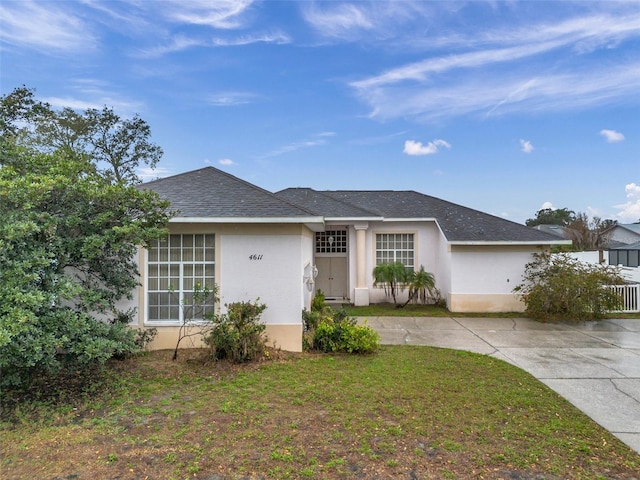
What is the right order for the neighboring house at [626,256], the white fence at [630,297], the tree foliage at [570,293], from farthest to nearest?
1. the neighboring house at [626,256]
2. the white fence at [630,297]
3. the tree foliage at [570,293]

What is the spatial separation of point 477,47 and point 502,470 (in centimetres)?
1344

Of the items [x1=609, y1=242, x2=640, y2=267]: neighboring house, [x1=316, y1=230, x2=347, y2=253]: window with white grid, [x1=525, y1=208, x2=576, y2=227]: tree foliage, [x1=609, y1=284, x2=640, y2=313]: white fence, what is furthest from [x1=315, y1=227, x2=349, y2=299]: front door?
[x1=525, y1=208, x2=576, y2=227]: tree foliage

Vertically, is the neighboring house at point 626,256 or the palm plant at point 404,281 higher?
the neighboring house at point 626,256

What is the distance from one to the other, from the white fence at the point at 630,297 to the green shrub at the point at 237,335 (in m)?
13.6

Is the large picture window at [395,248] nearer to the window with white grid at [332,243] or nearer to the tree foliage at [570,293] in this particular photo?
the window with white grid at [332,243]

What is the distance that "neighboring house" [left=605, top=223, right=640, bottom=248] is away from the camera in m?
37.1

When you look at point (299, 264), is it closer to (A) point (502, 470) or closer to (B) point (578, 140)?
(A) point (502, 470)

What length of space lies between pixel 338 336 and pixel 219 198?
414 centimetres

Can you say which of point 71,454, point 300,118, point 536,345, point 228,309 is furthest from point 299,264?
point 300,118

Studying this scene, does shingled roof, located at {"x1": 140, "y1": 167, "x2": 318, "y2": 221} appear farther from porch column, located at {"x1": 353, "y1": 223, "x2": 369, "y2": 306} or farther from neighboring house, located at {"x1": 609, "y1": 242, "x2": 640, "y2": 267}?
neighboring house, located at {"x1": 609, "y1": 242, "x2": 640, "y2": 267}

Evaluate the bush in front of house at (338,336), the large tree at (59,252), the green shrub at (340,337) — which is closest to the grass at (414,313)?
the bush in front of house at (338,336)

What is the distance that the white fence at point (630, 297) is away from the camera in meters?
13.0

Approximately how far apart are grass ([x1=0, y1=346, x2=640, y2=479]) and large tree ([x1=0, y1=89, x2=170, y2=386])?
32.8 inches

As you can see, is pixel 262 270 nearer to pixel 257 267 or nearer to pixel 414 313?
pixel 257 267
